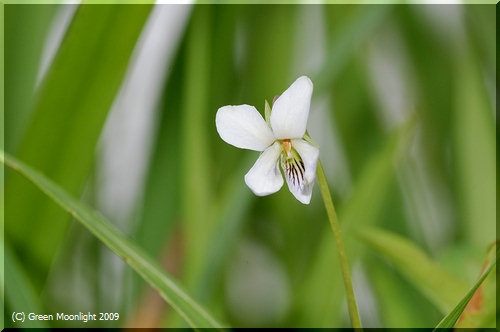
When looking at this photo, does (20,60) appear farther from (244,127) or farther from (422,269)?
(422,269)

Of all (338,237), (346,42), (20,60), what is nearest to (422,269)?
(338,237)

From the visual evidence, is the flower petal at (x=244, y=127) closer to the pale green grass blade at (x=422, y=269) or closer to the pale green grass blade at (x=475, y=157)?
the pale green grass blade at (x=422, y=269)

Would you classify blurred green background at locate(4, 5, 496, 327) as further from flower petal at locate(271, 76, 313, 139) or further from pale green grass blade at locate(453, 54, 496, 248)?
flower petal at locate(271, 76, 313, 139)

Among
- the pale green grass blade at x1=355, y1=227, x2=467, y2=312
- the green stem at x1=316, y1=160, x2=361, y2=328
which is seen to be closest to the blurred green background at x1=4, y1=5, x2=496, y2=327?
the pale green grass blade at x1=355, y1=227, x2=467, y2=312

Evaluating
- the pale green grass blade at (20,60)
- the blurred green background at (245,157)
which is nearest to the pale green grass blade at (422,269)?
the blurred green background at (245,157)

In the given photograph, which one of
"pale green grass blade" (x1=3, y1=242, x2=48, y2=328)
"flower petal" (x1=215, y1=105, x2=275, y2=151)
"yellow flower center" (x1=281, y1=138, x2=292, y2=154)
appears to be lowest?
"pale green grass blade" (x1=3, y1=242, x2=48, y2=328)

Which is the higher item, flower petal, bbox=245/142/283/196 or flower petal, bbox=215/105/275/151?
flower petal, bbox=215/105/275/151

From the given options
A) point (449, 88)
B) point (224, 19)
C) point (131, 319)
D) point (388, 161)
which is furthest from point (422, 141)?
point (131, 319)
